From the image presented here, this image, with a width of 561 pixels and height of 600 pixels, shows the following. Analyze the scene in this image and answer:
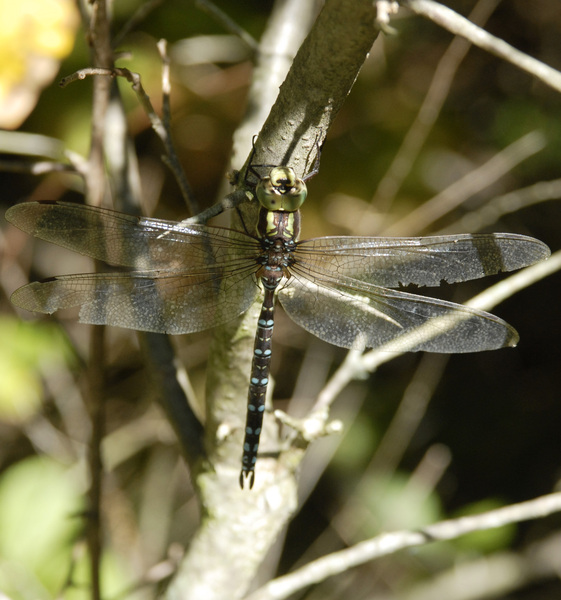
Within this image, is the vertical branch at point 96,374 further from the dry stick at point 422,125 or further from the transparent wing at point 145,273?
the dry stick at point 422,125

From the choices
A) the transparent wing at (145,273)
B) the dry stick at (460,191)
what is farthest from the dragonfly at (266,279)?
the dry stick at (460,191)

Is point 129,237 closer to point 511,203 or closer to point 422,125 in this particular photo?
point 511,203

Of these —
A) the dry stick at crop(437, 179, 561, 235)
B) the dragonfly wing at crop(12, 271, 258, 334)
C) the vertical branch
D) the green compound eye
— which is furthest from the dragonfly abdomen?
the dry stick at crop(437, 179, 561, 235)

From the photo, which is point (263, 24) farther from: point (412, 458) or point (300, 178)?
point (412, 458)

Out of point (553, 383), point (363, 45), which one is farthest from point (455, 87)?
point (363, 45)

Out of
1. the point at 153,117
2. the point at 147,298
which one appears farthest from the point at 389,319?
the point at 153,117

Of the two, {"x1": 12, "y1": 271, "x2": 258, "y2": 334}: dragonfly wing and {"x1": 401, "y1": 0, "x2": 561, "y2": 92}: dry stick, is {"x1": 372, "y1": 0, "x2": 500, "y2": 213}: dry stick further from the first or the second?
{"x1": 401, "y1": 0, "x2": 561, "y2": 92}: dry stick
